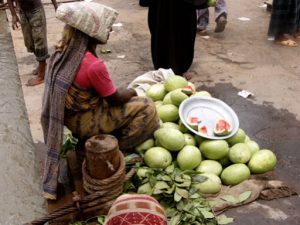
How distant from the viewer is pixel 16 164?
411 cm

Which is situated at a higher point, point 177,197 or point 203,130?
point 203,130

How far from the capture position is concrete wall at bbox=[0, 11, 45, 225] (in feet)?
11.7

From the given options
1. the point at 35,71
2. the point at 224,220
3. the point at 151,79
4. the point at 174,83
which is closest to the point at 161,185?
the point at 224,220

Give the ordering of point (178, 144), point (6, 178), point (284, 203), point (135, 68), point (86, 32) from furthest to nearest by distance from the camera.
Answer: point (135, 68)
point (6, 178)
point (178, 144)
point (284, 203)
point (86, 32)

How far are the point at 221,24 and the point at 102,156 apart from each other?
463cm

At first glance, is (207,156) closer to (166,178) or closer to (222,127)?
(222,127)

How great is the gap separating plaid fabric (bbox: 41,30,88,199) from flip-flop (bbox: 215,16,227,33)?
427 centimetres

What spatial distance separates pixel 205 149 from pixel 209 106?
57 centimetres

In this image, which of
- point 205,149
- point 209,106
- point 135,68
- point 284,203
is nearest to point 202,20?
point 135,68

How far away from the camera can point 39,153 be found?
4055mm

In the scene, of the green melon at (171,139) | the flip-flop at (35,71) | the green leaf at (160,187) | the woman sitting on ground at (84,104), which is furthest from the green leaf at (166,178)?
the flip-flop at (35,71)

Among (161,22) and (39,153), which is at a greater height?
(161,22)

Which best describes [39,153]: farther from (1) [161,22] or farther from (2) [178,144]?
(1) [161,22]

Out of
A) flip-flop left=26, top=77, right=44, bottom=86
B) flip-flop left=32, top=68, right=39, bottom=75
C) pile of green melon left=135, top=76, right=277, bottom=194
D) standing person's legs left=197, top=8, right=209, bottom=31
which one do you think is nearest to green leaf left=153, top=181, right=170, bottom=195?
pile of green melon left=135, top=76, right=277, bottom=194
